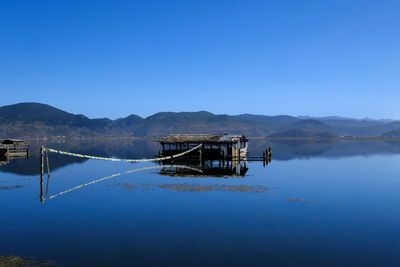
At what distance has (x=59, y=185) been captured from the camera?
34219 mm

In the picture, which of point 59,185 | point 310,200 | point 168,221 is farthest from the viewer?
point 59,185

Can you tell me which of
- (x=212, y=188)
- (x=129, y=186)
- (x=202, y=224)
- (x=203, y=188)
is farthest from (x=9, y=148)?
(x=202, y=224)

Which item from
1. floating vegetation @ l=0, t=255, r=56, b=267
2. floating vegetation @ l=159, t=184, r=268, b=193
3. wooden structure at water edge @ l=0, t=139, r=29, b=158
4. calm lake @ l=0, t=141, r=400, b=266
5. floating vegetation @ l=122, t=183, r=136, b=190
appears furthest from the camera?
wooden structure at water edge @ l=0, t=139, r=29, b=158

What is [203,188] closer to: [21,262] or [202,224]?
[202,224]

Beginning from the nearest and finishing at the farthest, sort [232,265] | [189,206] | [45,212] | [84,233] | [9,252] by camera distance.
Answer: [232,265] → [9,252] → [84,233] → [45,212] → [189,206]

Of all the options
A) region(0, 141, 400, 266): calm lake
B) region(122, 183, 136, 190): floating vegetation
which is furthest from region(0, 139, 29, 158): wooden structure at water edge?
region(122, 183, 136, 190): floating vegetation

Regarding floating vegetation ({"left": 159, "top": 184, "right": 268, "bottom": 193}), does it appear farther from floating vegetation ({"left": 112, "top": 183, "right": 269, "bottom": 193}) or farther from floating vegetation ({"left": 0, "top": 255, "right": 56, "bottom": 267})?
floating vegetation ({"left": 0, "top": 255, "right": 56, "bottom": 267})

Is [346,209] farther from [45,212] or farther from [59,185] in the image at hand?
[59,185]

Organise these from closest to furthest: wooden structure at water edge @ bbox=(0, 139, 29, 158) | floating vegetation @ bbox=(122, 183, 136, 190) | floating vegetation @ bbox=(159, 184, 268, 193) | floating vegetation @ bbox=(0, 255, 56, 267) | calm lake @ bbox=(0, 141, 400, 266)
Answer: floating vegetation @ bbox=(0, 255, 56, 267), calm lake @ bbox=(0, 141, 400, 266), floating vegetation @ bbox=(159, 184, 268, 193), floating vegetation @ bbox=(122, 183, 136, 190), wooden structure at water edge @ bbox=(0, 139, 29, 158)

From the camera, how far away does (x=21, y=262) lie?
14070 mm

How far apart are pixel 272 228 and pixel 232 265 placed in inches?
217

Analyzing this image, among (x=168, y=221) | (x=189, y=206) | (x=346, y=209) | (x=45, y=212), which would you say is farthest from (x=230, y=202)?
(x=45, y=212)

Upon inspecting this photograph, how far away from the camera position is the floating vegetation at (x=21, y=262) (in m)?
13.8

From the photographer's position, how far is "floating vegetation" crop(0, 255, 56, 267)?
13.8 metres
